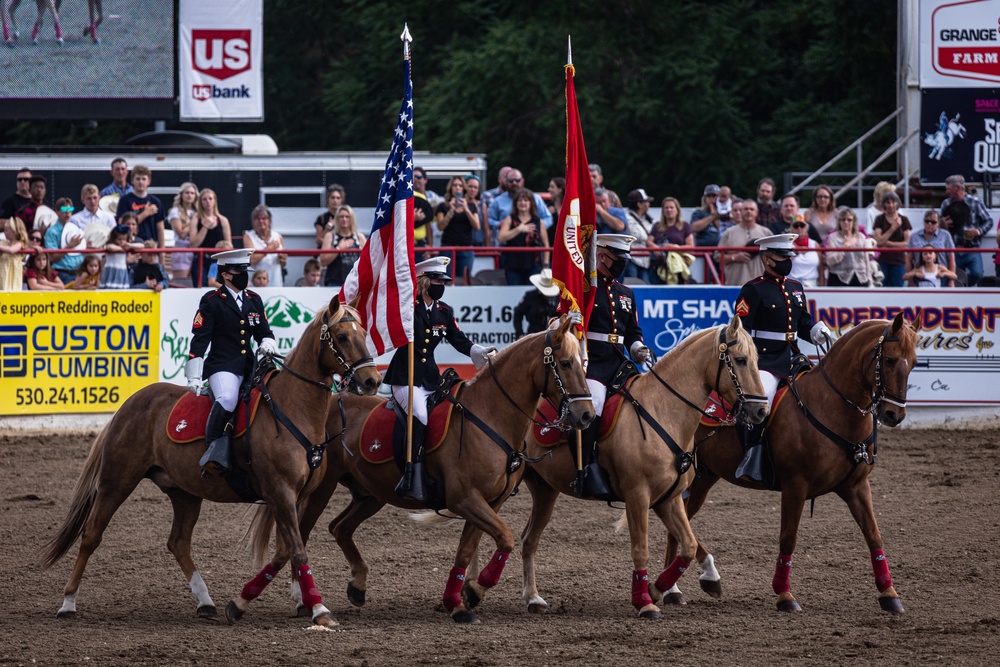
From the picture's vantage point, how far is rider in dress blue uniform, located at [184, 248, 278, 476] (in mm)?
10453

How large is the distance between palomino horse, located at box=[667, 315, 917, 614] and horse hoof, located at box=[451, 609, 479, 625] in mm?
1660

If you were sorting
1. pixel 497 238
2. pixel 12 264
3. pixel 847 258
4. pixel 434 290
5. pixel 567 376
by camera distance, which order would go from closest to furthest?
1. pixel 567 376
2. pixel 434 290
3. pixel 12 264
4. pixel 847 258
5. pixel 497 238

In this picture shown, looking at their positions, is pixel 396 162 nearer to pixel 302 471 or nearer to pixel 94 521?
pixel 302 471

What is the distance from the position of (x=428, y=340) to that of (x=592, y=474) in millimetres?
1696

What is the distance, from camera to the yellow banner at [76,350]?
17.8 metres

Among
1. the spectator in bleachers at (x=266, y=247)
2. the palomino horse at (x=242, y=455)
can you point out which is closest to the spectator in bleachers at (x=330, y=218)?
the spectator in bleachers at (x=266, y=247)

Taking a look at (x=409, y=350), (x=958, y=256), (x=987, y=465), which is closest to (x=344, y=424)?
(x=409, y=350)

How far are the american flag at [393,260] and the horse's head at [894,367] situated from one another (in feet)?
11.7

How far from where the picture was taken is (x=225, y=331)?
10.8 m

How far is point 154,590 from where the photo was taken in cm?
1148

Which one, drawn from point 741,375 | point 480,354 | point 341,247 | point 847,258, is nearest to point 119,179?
point 341,247

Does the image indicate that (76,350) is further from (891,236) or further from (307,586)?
(891,236)

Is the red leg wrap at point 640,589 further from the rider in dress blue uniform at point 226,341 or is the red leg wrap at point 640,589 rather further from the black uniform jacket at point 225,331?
the black uniform jacket at point 225,331

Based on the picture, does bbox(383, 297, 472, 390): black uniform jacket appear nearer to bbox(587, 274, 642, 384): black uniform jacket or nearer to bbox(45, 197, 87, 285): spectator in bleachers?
bbox(587, 274, 642, 384): black uniform jacket
